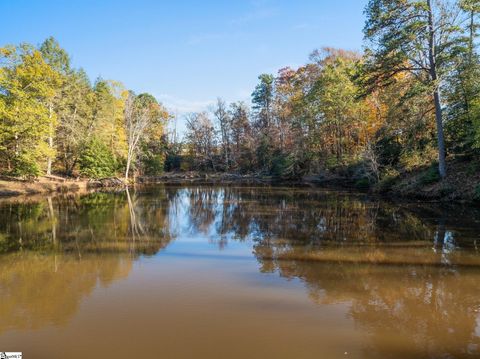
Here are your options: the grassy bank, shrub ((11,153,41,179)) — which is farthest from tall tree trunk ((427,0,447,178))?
shrub ((11,153,41,179))

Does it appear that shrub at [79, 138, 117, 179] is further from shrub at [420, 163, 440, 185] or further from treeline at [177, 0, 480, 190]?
shrub at [420, 163, 440, 185]

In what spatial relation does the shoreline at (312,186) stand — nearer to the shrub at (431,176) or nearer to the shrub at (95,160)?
the shrub at (431,176)

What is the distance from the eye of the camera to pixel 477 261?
7406 millimetres

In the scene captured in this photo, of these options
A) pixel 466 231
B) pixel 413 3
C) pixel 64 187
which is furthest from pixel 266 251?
pixel 64 187

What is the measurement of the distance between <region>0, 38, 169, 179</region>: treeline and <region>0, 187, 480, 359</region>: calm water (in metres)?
18.5

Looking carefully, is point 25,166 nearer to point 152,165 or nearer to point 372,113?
point 152,165

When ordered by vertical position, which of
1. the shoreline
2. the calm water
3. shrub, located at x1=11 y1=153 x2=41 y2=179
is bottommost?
the calm water

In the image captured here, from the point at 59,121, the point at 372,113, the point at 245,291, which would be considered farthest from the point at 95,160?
the point at 245,291

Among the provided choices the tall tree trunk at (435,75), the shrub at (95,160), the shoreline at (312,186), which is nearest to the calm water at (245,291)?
the shoreline at (312,186)

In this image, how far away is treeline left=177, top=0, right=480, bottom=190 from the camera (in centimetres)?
1762

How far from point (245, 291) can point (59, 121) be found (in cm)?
3535

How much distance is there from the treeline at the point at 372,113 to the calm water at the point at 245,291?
9337mm

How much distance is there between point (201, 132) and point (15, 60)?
34.6 m

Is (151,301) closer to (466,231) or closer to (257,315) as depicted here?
(257,315)
